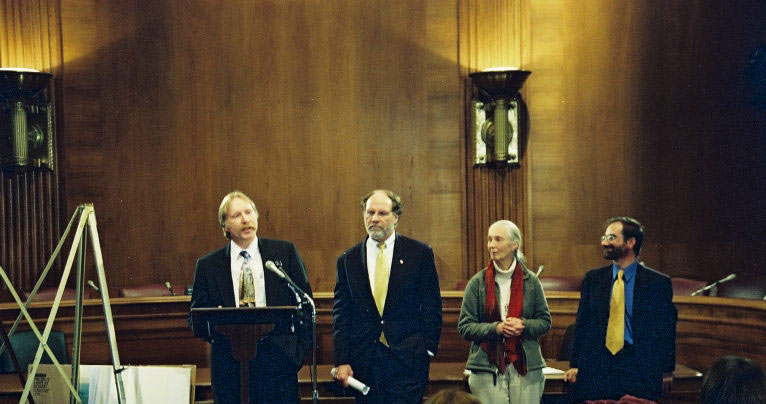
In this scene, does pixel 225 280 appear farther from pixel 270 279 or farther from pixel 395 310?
pixel 395 310

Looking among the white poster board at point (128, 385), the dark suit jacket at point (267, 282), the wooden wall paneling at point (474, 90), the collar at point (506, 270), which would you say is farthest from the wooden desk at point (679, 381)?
the wooden wall paneling at point (474, 90)

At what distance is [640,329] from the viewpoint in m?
4.15

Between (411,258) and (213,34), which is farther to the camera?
(213,34)

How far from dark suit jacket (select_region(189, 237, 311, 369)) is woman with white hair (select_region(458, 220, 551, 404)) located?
A: 32.2 inches

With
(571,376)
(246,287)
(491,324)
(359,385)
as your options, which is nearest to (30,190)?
(246,287)

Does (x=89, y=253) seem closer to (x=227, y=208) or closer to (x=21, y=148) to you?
(x=21, y=148)

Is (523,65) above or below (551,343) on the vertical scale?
above

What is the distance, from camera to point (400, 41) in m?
7.71

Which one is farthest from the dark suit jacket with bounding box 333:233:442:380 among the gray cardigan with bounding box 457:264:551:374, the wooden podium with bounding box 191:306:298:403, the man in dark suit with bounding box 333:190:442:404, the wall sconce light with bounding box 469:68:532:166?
the wall sconce light with bounding box 469:68:532:166

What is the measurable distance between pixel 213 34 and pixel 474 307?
4169mm

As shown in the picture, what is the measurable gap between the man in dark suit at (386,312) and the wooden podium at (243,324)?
53cm

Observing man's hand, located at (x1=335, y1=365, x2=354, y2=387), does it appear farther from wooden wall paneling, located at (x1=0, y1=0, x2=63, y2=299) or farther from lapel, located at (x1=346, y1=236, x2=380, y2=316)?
wooden wall paneling, located at (x1=0, y1=0, x2=63, y2=299)

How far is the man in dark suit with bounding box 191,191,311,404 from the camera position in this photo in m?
4.06

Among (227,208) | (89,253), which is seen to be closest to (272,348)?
(227,208)
